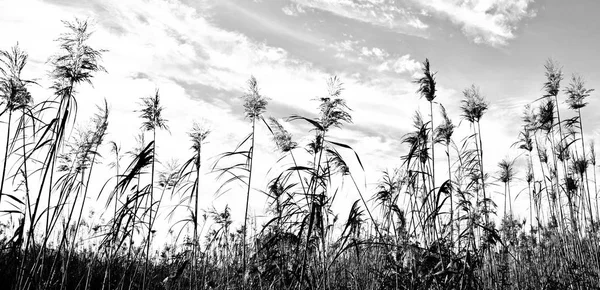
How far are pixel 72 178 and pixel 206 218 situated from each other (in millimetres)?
2645

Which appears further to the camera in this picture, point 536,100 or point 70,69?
point 536,100

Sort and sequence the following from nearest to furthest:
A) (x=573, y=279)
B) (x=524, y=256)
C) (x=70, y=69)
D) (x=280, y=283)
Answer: (x=70, y=69)
(x=280, y=283)
(x=573, y=279)
(x=524, y=256)

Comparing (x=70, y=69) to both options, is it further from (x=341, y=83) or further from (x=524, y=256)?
(x=524, y=256)

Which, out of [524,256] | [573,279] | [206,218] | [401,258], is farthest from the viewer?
[524,256]

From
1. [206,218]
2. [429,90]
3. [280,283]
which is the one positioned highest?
[429,90]

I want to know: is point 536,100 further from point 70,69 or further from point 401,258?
point 70,69

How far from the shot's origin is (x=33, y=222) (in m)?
3.13

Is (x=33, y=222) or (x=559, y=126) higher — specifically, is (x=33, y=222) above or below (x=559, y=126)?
below

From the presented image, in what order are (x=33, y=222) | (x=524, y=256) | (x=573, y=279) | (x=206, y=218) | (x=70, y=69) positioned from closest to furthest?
(x=33, y=222), (x=70, y=69), (x=573, y=279), (x=206, y=218), (x=524, y=256)

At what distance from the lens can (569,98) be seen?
7.30 m

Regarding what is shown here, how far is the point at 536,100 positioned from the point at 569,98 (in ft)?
1.92

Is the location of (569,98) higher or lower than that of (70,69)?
higher

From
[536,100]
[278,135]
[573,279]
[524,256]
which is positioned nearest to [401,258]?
[278,135]

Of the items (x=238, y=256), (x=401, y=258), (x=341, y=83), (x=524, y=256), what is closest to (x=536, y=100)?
(x=524, y=256)
